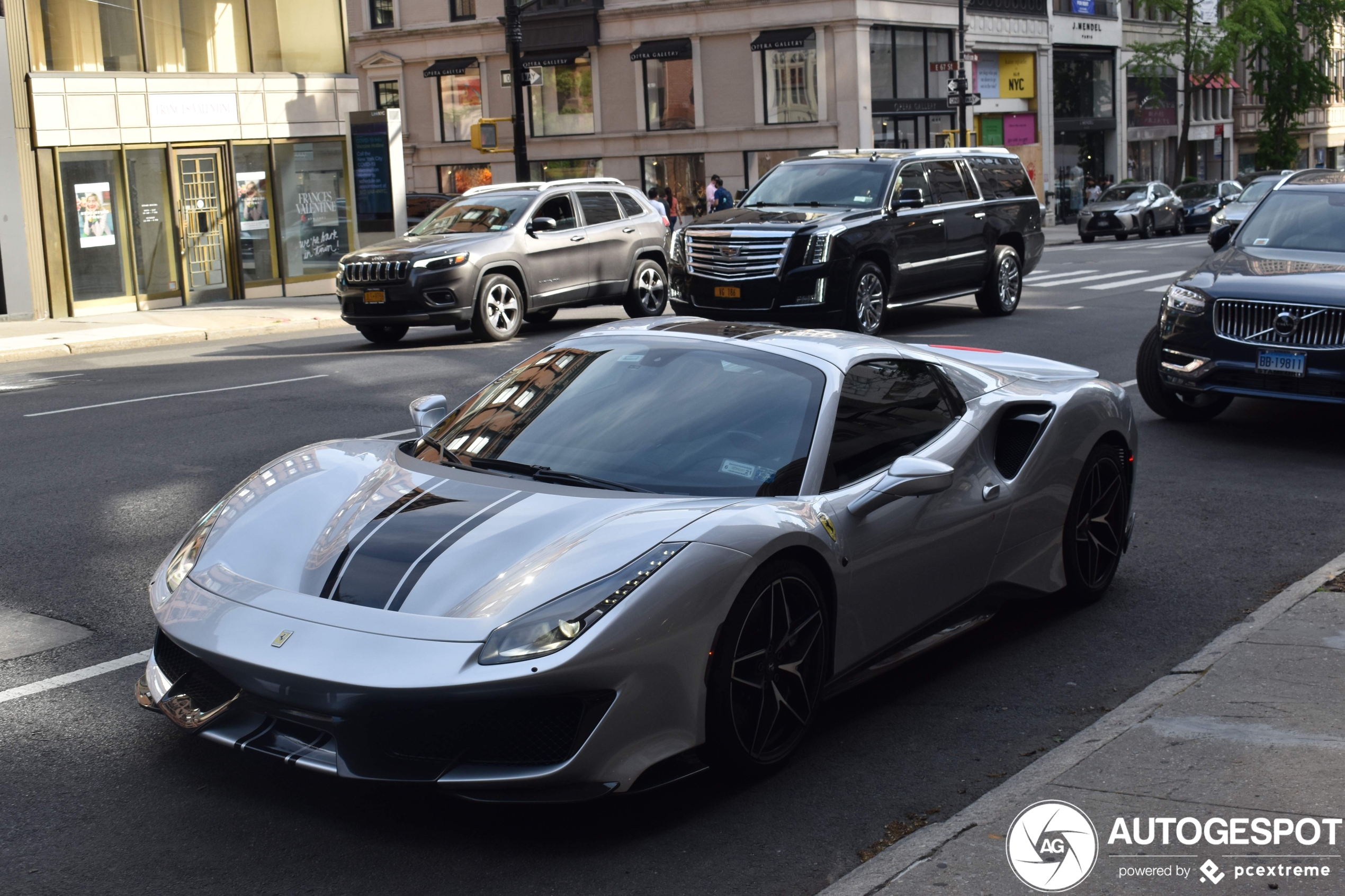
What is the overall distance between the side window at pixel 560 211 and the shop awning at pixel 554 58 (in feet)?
101

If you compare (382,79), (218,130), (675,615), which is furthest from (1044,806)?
(382,79)

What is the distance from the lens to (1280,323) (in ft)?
32.2

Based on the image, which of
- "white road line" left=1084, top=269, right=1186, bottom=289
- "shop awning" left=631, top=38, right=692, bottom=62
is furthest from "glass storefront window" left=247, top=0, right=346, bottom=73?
"shop awning" left=631, top=38, right=692, bottom=62

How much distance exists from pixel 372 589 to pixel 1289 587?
421 cm

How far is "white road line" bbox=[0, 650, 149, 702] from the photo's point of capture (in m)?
5.20

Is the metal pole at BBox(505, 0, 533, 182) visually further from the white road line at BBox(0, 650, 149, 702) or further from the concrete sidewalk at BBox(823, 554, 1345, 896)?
the concrete sidewalk at BBox(823, 554, 1345, 896)

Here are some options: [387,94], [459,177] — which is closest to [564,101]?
[459,177]

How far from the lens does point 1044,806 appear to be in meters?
4.00

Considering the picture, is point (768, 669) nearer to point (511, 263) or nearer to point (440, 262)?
point (440, 262)

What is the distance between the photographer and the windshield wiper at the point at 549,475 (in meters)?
4.70

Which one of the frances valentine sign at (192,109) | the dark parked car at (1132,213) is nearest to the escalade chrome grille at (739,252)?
the frances valentine sign at (192,109)

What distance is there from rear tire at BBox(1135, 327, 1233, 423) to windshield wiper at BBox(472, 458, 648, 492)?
7159mm

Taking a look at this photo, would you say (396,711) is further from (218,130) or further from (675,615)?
Answer: (218,130)

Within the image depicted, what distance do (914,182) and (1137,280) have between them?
29.0ft
